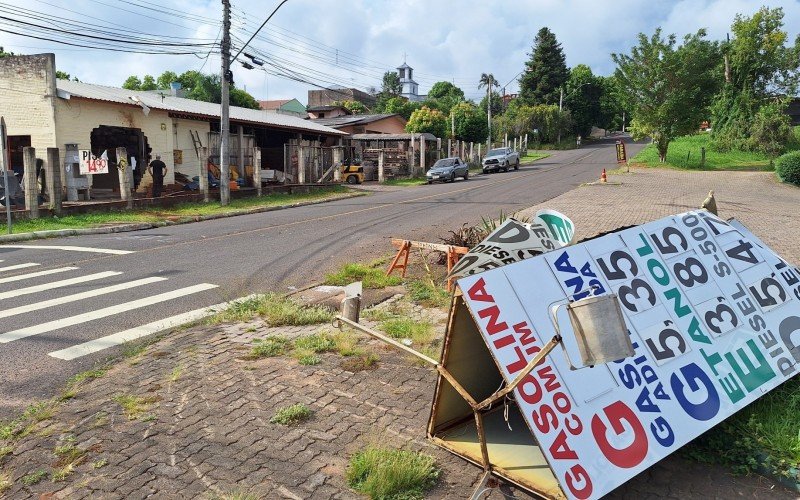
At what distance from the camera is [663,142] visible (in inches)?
1358

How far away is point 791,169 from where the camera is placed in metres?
25.5

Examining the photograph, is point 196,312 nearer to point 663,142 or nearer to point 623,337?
point 623,337

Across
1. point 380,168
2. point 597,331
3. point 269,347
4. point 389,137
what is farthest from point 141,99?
point 597,331

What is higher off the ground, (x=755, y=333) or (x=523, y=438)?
(x=755, y=333)

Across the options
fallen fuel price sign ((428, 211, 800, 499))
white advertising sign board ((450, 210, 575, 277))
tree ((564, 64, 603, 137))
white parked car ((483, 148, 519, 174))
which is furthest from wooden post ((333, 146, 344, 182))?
tree ((564, 64, 603, 137))

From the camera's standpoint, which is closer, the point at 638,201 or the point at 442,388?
the point at 442,388

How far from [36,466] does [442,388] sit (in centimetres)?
268

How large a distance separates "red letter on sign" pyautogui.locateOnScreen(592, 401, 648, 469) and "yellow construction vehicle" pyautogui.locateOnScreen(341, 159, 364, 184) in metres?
29.7

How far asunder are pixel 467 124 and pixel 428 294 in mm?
47832

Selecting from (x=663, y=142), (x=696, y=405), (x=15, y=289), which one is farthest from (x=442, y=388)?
(x=663, y=142)

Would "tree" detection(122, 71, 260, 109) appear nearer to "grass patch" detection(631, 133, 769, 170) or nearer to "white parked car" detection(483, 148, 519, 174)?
"white parked car" detection(483, 148, 519, 174)

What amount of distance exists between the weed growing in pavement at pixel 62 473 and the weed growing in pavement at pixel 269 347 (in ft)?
6.73

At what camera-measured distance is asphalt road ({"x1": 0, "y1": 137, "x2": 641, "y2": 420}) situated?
6.12 meters

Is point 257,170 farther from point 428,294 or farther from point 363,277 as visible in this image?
point 428,294
